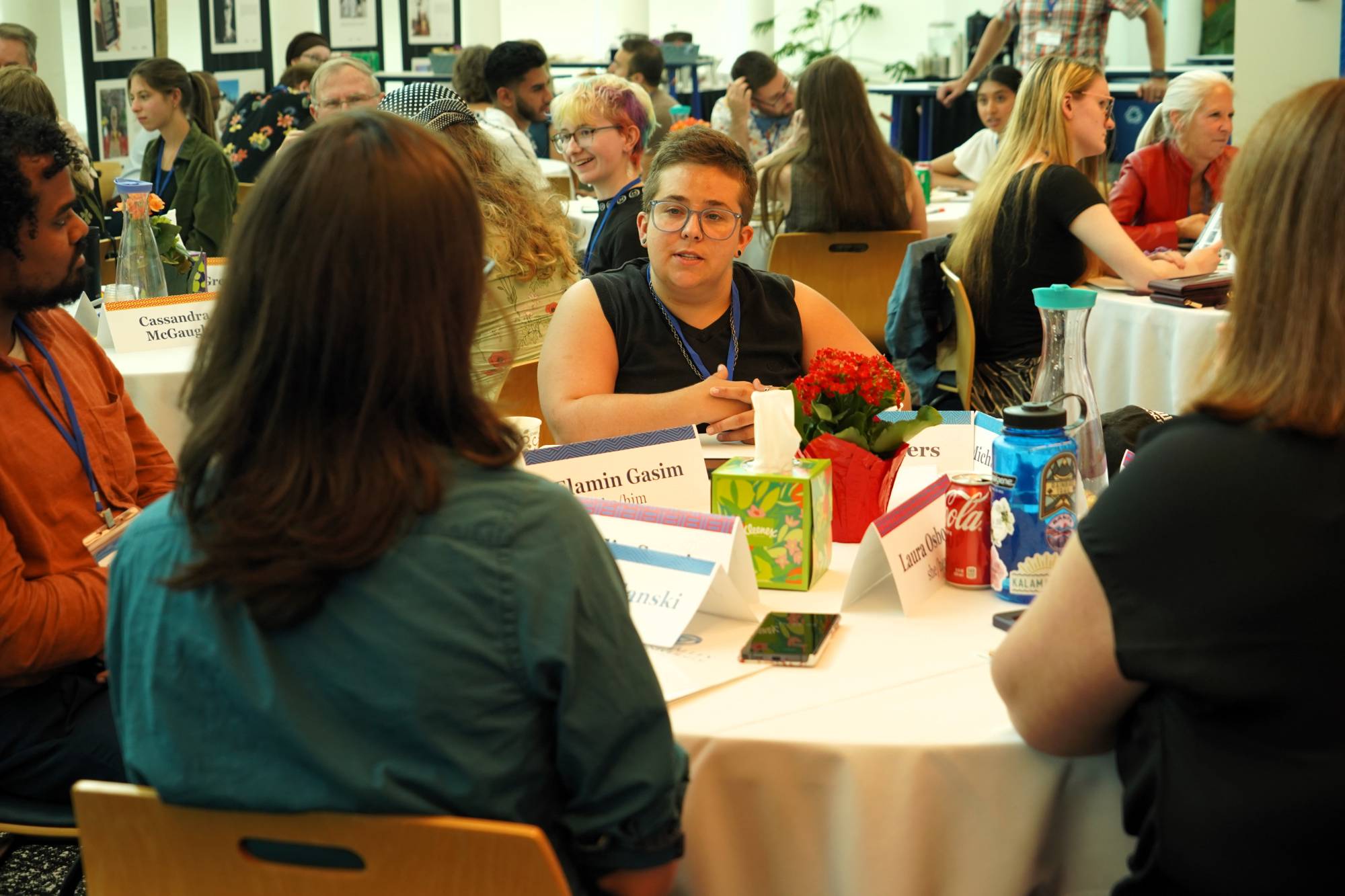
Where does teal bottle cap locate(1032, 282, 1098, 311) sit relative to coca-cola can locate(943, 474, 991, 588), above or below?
above

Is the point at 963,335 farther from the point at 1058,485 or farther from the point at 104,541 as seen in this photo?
the point at 104,541

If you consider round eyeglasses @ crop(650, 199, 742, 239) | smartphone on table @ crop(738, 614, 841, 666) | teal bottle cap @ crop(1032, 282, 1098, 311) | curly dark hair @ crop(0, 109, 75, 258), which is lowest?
smartphone on table @ crop(738, 614, 841, 666)

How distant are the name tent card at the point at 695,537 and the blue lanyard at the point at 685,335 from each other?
0.95 m

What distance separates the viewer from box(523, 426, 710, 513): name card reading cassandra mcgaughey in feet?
5.78

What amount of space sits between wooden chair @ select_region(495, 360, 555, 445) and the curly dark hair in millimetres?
1047

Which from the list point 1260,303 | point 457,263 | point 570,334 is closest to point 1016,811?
point 1260,303

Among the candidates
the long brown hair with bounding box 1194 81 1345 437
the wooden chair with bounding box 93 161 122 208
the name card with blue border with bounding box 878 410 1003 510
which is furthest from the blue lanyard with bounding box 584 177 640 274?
the wooden chair with bounding box 93 161 122 208

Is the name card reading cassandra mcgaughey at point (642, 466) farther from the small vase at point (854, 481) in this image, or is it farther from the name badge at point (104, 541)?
the name badge at point (104, 541)

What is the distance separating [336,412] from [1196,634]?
715 mm

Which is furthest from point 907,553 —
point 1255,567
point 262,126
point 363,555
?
point 262,126

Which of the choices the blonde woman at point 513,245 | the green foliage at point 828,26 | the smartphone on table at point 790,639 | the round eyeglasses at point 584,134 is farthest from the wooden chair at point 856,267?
the green foliage at point 828,26

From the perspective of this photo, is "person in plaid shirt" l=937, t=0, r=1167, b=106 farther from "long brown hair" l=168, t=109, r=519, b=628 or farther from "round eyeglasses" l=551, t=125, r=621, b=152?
"long brown hair" l=168, t=109, r=519, b=628

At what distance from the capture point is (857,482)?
177 cm

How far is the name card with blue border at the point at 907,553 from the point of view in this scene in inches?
59.9
